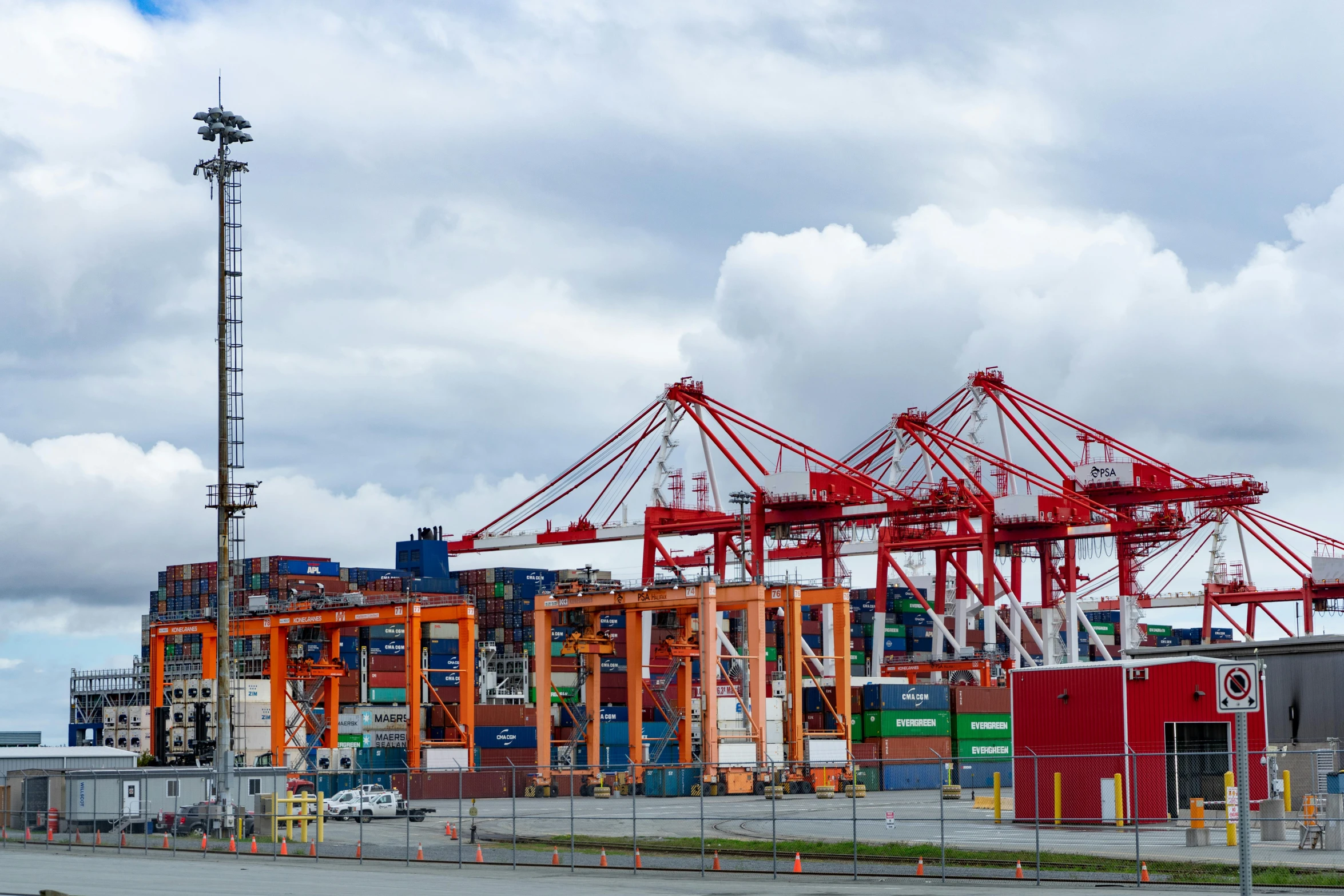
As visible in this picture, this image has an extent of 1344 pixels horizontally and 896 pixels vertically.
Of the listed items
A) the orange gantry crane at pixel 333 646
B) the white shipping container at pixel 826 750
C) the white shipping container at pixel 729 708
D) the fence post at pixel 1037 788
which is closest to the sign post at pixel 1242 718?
the fence post at pixel 1037 788

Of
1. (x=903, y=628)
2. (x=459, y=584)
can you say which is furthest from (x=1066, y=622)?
(x=459, y=584)

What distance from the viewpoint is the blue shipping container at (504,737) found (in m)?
83.1

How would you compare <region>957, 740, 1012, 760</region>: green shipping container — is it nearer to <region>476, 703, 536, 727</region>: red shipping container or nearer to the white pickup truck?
<region>476, 703, 536, 727</region>: red shipping container

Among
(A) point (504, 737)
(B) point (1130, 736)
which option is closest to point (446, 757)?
(A) point (504, 737)

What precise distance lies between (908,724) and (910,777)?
485 centimetres

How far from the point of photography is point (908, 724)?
7875 centimetres

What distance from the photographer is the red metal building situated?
38.7 meters

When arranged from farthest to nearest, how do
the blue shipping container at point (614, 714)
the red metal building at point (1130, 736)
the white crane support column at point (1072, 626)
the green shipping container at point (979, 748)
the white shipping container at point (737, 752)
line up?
the white crane support column at point (1072, 626) → the blue shipping container at point (614, 714) → the green shipping container at point (979, 748) → the white shipping container at point (737, 752) → the red metal building at point (1130, 736)

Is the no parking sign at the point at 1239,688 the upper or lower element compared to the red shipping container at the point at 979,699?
upper

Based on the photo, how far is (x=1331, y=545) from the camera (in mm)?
126312

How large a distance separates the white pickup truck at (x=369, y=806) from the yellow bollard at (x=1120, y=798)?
2302cm

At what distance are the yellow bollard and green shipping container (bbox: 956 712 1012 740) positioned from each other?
41098 millimetres

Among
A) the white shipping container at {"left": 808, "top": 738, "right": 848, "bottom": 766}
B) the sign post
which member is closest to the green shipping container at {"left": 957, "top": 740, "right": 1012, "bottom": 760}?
the white shipping container at {"left": 808, "top": 738, "right": 848, "bottom": 766}

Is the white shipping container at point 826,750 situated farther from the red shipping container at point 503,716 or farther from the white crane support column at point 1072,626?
the white crane support column at point 1072,626
